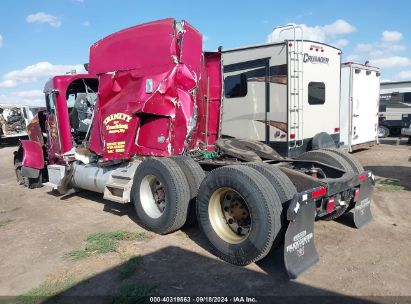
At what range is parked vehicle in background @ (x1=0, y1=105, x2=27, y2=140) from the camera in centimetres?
2303

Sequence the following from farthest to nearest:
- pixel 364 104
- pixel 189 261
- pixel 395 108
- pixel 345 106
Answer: pixel 395 108
pixel 364 104
pixel 345 106
pixel 189 261

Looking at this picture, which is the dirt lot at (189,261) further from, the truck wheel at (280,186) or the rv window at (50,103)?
the rv window at (50,103)

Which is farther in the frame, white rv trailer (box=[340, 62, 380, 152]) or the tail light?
white rv trailer (box=[340, 62, 380, 152])

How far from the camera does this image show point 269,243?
3.99 metres

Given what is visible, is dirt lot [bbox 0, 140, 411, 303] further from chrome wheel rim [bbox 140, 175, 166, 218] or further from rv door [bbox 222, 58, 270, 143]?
rv door [bbox 222, 58, 270, 143]

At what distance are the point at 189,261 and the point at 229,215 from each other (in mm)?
738

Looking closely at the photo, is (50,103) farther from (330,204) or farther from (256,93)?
(330,204)

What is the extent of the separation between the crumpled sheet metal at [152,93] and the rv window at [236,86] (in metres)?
2.86

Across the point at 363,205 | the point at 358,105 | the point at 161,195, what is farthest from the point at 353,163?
the point at 358,105

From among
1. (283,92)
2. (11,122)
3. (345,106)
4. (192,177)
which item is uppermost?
(283,92)

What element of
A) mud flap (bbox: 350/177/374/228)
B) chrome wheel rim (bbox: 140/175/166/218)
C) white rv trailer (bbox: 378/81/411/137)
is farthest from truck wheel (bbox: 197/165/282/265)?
white rv trailer (bbox: 378/81/411/137)

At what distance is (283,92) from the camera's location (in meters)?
8.49

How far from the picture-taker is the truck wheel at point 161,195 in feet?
17.0

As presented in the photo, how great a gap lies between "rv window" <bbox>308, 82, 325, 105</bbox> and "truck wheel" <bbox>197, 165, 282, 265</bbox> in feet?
17.5
